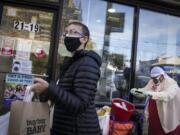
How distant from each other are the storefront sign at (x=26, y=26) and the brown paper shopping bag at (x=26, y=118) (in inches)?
149

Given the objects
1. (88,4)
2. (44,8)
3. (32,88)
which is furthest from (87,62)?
(88,4)

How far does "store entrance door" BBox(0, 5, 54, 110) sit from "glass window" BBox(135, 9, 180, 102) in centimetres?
211

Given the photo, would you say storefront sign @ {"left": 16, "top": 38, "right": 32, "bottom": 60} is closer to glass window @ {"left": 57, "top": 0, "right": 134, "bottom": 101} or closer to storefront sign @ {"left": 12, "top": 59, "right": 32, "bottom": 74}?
storefront sign @ {"left": 12, "top": 59, "right": 32, "bottom": 74}

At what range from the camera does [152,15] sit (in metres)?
7.39

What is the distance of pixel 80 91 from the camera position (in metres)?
2.49

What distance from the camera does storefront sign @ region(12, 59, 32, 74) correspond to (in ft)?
19.8

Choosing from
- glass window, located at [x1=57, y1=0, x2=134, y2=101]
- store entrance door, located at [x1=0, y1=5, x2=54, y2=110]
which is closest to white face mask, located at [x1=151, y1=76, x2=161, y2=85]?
glass window, located at [x1=57, y1=0, x2=134, y2=101]

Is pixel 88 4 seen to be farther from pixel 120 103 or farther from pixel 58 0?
pixel 120 103

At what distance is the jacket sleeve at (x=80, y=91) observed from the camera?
2.40 meters

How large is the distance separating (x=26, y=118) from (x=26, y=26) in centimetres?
394

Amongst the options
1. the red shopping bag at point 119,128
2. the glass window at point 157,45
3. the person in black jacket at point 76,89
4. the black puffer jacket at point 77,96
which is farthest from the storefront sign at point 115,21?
the black puffer jacket at point 77,96

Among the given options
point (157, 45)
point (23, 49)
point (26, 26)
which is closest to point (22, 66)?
point (23, 49)

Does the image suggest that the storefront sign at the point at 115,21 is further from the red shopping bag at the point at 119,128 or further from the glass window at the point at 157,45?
the red shopping bag at the point at 119,128

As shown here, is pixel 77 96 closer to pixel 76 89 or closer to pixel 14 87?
pixel 76 89
